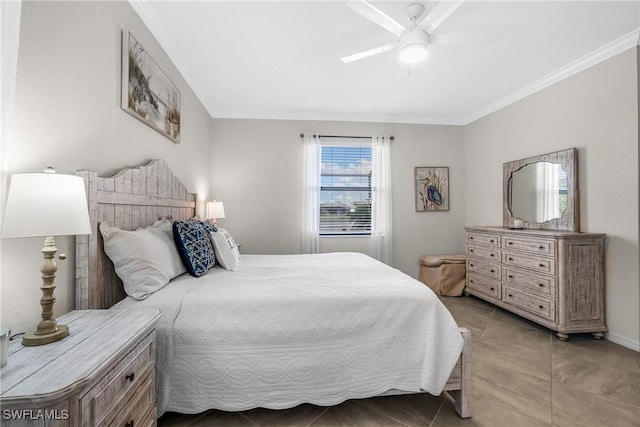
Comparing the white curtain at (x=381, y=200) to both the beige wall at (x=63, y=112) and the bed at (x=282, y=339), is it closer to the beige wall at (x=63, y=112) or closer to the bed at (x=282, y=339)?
the bed at (x=282, y=339)

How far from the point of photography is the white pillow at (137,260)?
1.47 metres

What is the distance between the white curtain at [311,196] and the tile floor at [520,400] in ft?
7.69

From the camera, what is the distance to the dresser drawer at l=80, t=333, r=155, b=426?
2.70 feet

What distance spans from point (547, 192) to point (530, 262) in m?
0.87

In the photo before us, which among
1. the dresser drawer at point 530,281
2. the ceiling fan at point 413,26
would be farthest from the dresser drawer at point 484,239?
the ceiling fan at point 413,26

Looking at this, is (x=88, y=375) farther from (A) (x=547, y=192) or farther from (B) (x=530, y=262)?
(A) (x=547, y=192)

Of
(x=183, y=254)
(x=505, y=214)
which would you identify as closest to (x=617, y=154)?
(x=505, y=214)

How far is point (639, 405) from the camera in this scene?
5.38 ft

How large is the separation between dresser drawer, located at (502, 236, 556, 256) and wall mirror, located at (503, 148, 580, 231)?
41cm

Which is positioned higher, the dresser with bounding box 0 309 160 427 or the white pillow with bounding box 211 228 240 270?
the white pillow with bounding box 211 228 240 270

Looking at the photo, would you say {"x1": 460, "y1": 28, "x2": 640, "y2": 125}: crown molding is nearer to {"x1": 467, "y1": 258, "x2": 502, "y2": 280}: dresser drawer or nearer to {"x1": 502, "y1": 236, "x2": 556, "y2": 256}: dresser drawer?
{"x1": 502, "y1": 236, "x2": 556, "y2": 256}: dresser drawer

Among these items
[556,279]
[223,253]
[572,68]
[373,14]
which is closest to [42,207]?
[223,253]

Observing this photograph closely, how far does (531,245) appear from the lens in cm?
275

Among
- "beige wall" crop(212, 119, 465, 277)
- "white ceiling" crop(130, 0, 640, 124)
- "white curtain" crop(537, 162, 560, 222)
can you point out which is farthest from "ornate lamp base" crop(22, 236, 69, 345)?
"white curtain" crop(537, 162, 560, 222)
